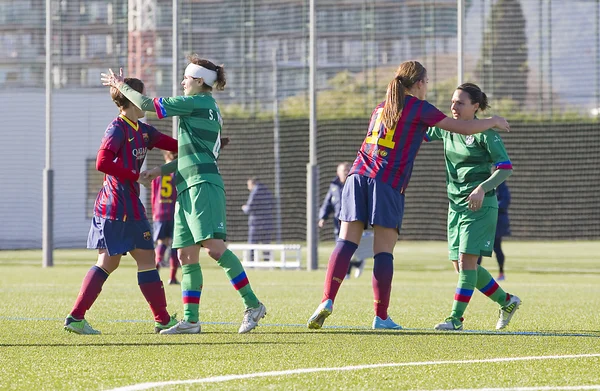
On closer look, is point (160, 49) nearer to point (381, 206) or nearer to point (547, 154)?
point (547, 154)

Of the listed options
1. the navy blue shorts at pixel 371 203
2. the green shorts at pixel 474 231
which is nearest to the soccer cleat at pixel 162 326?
the navy blue shorts at pixel 371 203

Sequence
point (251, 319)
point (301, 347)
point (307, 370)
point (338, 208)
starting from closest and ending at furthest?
point (307, 370) < point (301, 347) < point (251, 319) < point (338, 208)

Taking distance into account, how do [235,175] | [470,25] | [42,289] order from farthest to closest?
[235,175], [470,25], [42,289]

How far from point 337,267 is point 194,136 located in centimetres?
130

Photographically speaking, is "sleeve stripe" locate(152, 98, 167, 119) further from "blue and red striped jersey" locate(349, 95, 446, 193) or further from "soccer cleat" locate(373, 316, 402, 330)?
"soccer cleat" locate(373, 316, 402, 330)

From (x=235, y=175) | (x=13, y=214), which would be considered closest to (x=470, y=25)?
(x=235, y=175)

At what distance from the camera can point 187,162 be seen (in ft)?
23.9

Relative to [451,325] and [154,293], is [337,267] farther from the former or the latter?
[154,293]

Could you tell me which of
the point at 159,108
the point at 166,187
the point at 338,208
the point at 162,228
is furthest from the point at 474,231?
the point at 338,208

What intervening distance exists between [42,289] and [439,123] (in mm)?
6723

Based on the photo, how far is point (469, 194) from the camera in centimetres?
780

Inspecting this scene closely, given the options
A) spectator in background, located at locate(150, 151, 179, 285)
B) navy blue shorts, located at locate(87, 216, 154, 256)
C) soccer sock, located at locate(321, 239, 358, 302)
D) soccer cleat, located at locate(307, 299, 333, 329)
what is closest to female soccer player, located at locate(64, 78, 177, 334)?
navy blue shorts, located at locate(87, 216, 154, 256)

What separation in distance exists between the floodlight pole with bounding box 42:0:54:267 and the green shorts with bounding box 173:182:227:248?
42.7 ft

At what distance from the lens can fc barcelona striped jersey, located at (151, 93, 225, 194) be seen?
7.22 metres
